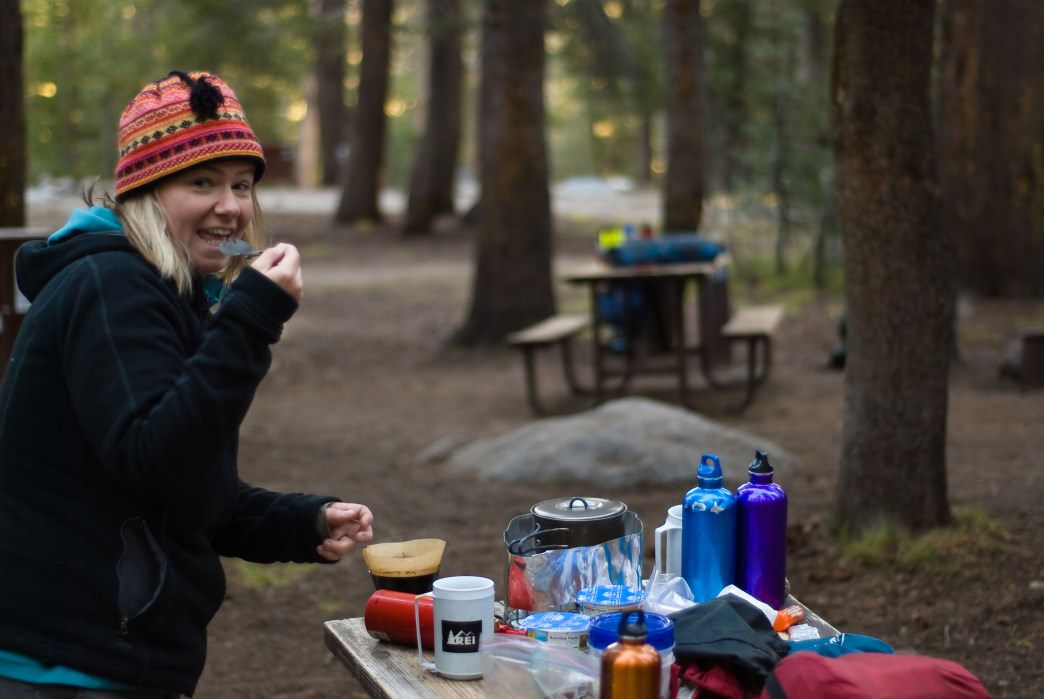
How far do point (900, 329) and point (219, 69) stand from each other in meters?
20.8

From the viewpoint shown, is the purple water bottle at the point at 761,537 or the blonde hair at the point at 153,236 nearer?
the blonde hair at the point at 153,236

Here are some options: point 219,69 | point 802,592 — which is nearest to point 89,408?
point 802,592

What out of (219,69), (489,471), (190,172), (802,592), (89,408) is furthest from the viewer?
(219,69)

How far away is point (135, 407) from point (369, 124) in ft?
72.9

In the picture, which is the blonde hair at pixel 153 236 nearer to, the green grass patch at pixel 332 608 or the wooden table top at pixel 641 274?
the green grass patch at pixel 332 608

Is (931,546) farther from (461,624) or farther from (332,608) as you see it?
(461,624)

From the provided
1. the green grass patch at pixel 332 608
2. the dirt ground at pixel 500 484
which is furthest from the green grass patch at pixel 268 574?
the green grass patch at pixel 332 608

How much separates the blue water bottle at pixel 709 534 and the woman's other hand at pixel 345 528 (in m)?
0.74

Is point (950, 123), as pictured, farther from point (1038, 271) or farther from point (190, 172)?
point (190, 172)

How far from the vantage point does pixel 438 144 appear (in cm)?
2408

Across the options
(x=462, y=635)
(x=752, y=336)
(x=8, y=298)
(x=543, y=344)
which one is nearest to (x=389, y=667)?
(x=462, y=635)

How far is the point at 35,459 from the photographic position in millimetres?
2189

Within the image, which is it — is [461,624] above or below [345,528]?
below

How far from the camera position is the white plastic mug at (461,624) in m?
2.54
